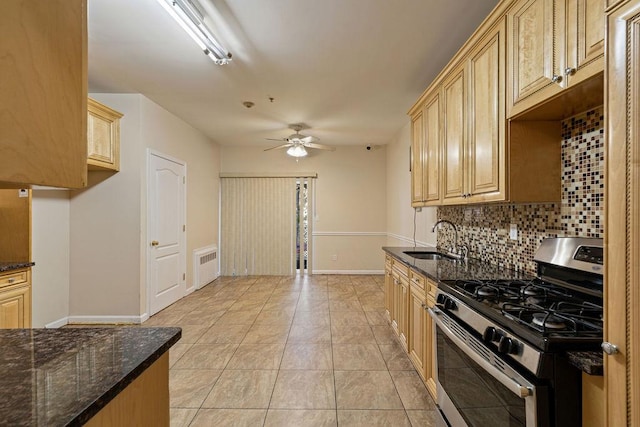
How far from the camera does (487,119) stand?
1.95m

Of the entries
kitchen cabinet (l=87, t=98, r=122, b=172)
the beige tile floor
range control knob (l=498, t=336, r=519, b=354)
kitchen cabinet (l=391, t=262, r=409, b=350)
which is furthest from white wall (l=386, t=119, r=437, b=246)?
kitchen cabinet (l=87, t=98, r=122, b=172)

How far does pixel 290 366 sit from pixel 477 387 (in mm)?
1696

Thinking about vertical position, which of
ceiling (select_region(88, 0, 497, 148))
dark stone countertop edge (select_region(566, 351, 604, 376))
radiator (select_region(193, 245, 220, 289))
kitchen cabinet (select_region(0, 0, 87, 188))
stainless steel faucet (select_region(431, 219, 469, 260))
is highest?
ceiling (select_region(88, 0, 497, 148))

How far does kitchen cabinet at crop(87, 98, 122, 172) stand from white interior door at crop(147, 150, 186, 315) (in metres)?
0.39

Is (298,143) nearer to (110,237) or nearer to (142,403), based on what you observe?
(110,237)

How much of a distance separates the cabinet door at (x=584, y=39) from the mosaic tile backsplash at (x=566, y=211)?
0.39m

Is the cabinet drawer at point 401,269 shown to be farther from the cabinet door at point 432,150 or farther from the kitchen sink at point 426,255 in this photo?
the cabinet door at point 432,150

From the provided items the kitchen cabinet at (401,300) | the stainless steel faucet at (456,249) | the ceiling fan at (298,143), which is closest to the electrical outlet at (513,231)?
the stainless steel faucet at (456,249)

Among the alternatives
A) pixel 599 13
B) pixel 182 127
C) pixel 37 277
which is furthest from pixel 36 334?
pixel 182 127

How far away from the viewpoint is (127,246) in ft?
12.3

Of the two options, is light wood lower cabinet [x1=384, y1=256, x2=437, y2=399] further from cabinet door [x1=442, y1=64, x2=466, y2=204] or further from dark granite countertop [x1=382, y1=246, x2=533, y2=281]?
cabinet door [x1=442, y1=64, x2=466, y2=204]

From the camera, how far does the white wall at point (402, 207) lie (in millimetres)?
4180

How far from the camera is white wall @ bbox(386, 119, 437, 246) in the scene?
4.18 m

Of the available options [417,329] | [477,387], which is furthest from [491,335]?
[417,329]
